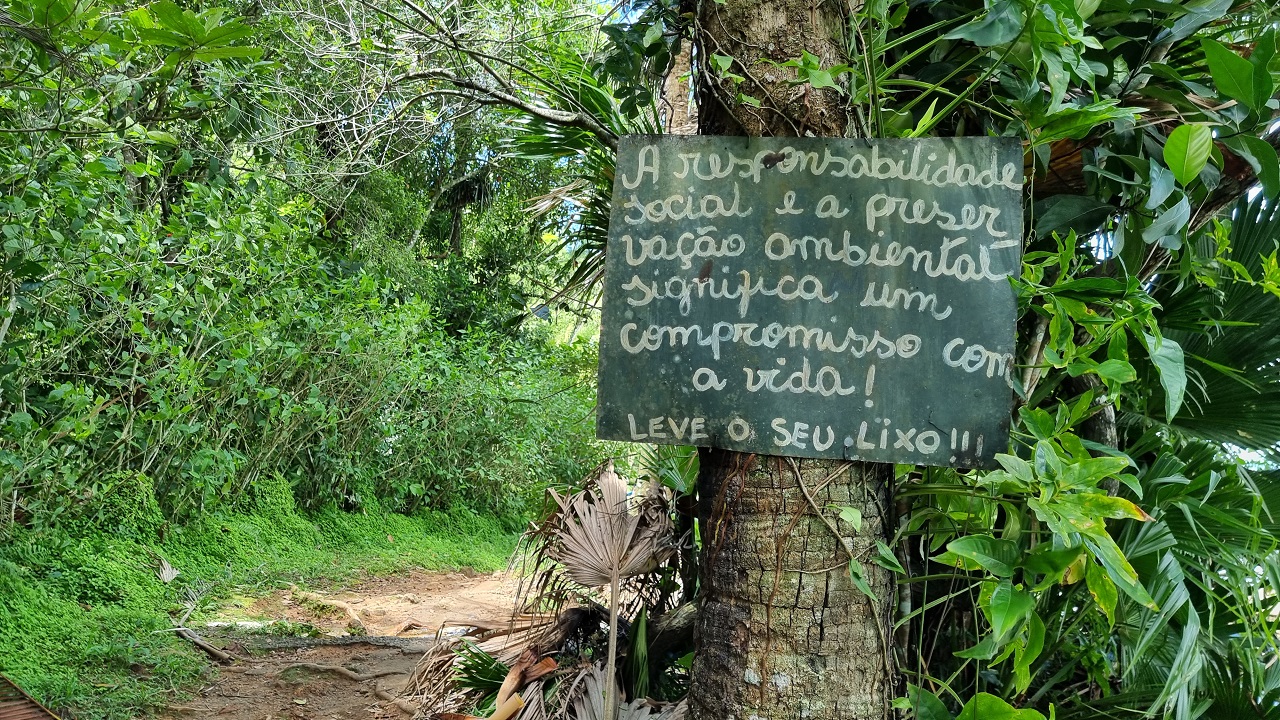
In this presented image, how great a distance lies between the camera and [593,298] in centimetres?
384

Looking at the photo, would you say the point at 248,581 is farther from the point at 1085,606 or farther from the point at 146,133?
the point at 1085,606

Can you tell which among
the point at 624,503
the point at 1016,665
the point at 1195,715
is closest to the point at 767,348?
the point at 1016,665

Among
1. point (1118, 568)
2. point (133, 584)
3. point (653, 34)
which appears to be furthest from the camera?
point (133, 584)

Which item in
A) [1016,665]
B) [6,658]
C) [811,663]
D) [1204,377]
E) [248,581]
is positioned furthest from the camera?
[248,581]

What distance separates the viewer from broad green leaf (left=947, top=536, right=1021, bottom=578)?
132cm

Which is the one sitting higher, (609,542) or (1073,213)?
(1073,213)

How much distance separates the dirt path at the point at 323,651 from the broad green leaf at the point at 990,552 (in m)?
1.92

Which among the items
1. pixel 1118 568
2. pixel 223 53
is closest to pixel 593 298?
pixel 223 53

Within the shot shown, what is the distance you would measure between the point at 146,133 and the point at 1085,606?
8.23 ft

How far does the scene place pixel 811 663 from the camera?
4.79 feet

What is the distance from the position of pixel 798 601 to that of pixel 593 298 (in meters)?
2.52

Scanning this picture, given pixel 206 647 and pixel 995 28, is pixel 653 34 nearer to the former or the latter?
pixel 995 28

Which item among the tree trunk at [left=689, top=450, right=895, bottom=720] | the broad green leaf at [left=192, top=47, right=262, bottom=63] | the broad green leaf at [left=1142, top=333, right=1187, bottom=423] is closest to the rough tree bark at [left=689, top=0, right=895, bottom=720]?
the tree trunk at [left=689, top=450, right=895, bottom=720]

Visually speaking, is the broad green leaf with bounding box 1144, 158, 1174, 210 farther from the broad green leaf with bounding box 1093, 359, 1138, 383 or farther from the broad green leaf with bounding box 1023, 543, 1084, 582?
the broad green leaf with bounding box 1023, 543, 1084, 582
